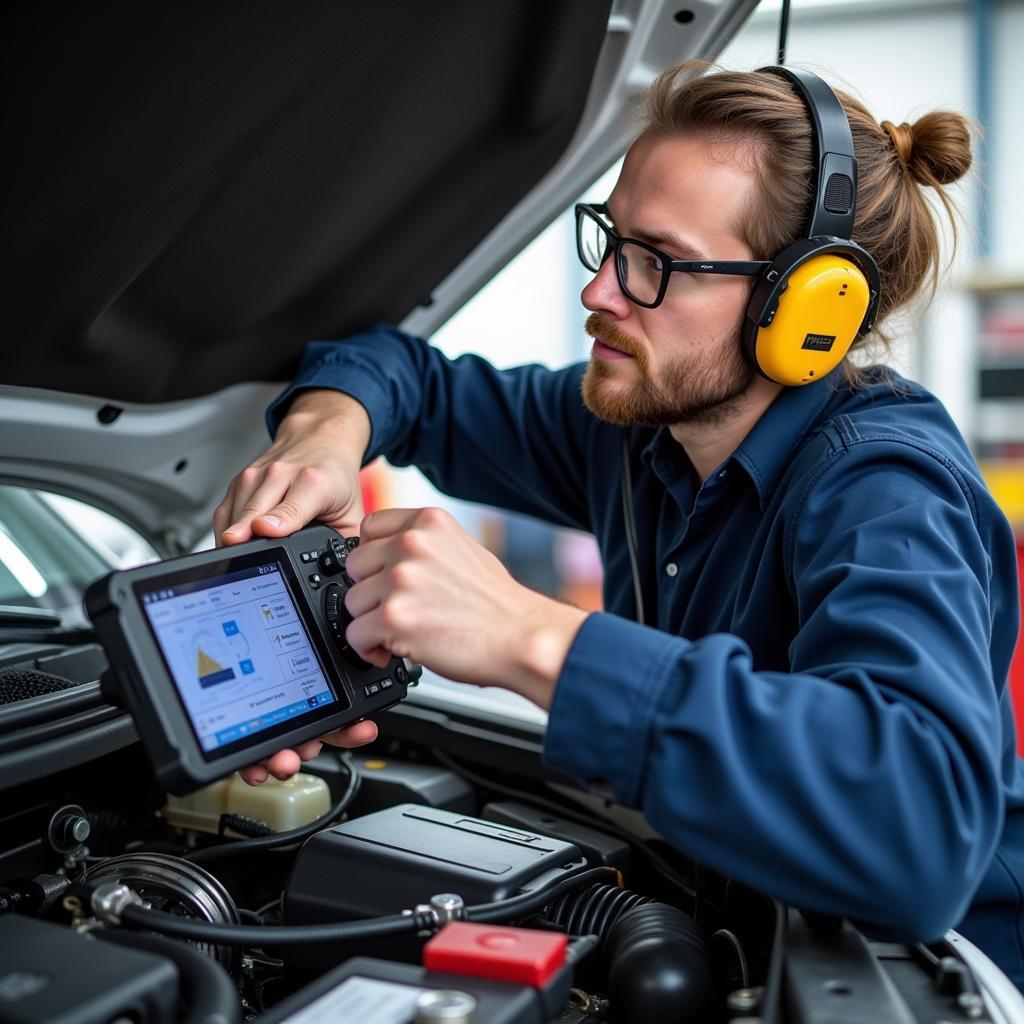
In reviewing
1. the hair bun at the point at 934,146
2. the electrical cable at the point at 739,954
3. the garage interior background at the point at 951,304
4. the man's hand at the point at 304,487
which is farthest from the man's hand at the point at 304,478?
the garage interior background at the point at 951,304

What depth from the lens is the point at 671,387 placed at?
118cm

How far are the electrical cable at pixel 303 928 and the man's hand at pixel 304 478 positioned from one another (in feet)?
1.12

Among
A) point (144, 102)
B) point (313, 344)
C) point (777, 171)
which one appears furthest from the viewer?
point (313, 344)

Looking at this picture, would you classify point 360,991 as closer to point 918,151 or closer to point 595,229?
point 595,229

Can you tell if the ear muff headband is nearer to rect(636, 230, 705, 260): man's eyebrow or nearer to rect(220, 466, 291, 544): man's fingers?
rect(636, 230, 705, 260): man's eyebrow

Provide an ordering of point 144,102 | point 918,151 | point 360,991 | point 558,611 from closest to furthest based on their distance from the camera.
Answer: point 360,991 < point 558,611 < point 144,102 < point 918,151

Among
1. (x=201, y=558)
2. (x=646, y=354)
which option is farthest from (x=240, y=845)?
(x=646, y=354)

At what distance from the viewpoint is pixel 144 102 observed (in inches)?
36.0

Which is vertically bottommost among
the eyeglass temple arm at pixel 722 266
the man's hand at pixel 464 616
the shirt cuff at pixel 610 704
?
the shirt cuff at pixel 610 704

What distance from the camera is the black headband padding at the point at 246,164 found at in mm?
885

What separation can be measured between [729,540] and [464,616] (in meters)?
0.50

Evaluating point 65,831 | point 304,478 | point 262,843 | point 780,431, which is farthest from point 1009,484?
point 65,831

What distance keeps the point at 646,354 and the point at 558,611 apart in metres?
0.46

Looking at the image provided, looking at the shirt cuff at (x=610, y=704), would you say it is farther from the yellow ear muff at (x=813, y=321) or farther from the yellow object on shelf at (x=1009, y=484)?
the yellow object on shelf at (x=1009, y=484)
